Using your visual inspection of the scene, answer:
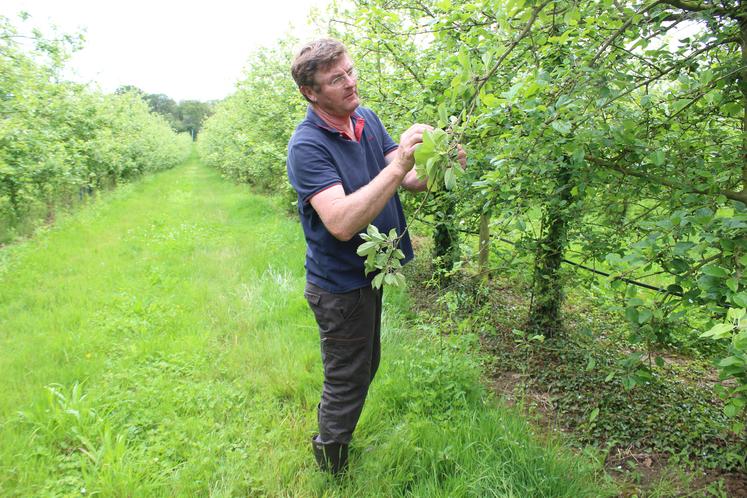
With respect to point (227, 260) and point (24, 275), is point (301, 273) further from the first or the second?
point (24, 275)

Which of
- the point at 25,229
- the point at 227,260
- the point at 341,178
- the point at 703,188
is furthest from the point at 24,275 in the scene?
the point at 703,188

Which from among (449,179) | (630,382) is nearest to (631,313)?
(630,382)

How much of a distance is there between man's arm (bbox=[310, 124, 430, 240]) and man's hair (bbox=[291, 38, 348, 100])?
1.64ft

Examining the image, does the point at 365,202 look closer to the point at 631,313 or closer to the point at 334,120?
the point at 334,120

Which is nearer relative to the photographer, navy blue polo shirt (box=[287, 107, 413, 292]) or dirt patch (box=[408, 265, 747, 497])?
navy blue polo shirt (box=[287, 107, 413, 292])

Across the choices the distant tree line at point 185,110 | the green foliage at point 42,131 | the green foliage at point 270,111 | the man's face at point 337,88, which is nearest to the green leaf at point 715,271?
the man's face at point 337,88

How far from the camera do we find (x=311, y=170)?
5.84ft

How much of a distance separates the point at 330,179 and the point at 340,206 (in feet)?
0.48

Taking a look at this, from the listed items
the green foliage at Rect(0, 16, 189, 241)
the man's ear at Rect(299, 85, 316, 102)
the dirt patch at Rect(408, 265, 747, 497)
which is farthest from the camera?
the green foliage at Rect(0, 16, 189, 241)

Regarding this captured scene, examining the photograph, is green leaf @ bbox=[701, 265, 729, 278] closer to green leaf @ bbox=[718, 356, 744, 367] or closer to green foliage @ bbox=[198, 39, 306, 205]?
green leaf @ bbox=[718, 356, 744, 367]

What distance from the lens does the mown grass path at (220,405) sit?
232 centimetres

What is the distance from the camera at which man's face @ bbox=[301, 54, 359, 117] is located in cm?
185

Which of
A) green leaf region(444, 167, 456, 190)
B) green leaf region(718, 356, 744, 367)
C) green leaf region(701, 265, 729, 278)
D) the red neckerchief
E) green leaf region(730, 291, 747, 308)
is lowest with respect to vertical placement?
green leaf region(718, 356, 744, 367)

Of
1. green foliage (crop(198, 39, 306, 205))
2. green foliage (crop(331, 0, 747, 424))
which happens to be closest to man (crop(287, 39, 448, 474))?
green foliage (crop(331, 0, 747, 424))
